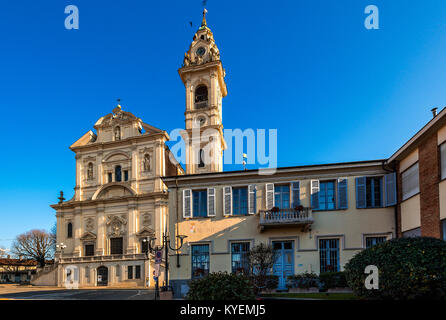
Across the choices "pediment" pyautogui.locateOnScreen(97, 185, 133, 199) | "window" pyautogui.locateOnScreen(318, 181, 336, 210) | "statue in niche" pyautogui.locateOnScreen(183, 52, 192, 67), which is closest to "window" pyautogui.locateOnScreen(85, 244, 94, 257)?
"pediment" pyautogui.locateOnScreen(97, 185, 133, 199)

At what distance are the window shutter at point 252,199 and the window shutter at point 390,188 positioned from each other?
735 centimetres

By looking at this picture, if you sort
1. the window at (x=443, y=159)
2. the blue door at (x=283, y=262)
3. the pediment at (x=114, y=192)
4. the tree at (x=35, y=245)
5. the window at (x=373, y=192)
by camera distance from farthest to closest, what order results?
the tree at (x=35, y=245) < the pediment at (x=114, y=192) < the blue door at (x=283, y=262) < the window at (x=373, y=192) < the window at (x=443, y=159)

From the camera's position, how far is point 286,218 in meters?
21.8

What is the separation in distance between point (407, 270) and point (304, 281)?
10.5 metres

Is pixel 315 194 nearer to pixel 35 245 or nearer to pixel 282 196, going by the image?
pixel 282 196

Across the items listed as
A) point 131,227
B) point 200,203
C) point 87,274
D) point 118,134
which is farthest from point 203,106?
point 200,203

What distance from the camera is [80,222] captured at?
53.1 m

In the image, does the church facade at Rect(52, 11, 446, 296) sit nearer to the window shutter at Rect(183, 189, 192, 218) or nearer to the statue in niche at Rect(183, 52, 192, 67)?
the window shutter at Rect(183, 189, 192, 218)

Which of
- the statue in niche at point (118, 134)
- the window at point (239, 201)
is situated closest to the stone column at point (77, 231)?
the statue in niche at point (118, 134)

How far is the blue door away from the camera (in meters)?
21.8

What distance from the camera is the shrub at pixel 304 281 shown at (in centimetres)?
2084

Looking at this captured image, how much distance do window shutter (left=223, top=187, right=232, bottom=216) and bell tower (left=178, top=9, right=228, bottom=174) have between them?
2579 centimetres

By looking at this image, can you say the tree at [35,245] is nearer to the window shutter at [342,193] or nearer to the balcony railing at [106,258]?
the balcony railing at [106,258]
